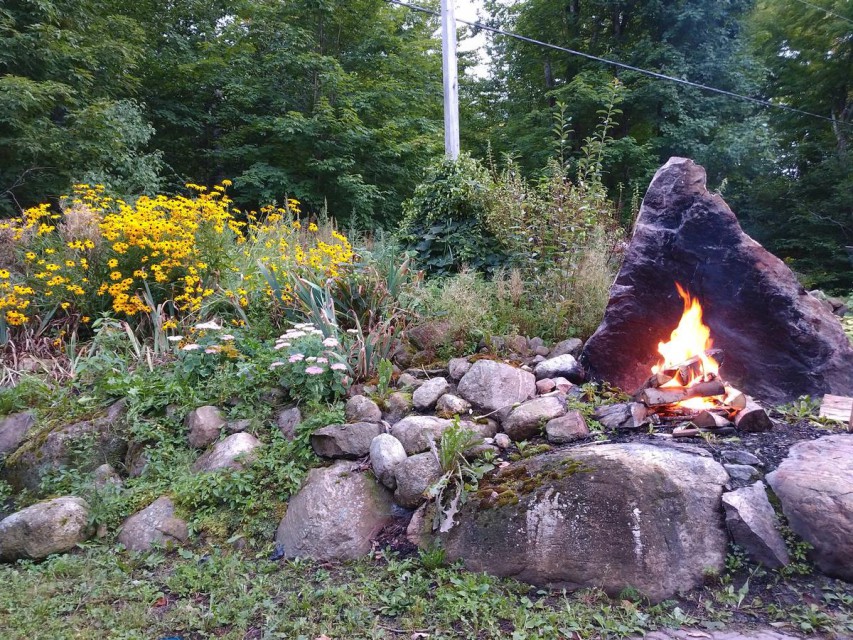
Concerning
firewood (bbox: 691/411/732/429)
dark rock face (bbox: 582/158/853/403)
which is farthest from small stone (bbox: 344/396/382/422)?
firewood (bbox: 691/411/732/429)

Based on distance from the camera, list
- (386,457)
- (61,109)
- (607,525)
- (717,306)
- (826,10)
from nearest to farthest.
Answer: (607,525), (386,457), (717,306), (61,109), (826,10)

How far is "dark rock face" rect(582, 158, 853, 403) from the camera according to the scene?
3527mm

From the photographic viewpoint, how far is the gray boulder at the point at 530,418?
11.2 feet

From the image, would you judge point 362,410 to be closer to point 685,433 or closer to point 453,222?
point 685,433

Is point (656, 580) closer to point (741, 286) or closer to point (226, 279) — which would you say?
point (741, 286)

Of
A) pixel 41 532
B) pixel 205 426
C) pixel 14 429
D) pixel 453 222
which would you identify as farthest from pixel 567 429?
pixel 14 429

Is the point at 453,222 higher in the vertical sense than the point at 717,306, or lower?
higher

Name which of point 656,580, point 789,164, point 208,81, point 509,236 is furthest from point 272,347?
point 789,164

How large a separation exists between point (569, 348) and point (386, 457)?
69.9 inches

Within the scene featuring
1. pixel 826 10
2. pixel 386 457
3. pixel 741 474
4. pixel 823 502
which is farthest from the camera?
pixel 826 10

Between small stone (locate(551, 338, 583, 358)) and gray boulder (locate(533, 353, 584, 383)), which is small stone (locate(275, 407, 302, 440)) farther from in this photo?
small stone (locate(551, 338, 583, 358))

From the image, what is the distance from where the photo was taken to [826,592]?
235 cm

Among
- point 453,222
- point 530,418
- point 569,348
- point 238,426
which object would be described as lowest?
point 238,426

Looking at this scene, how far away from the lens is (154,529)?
3285 millimetres
